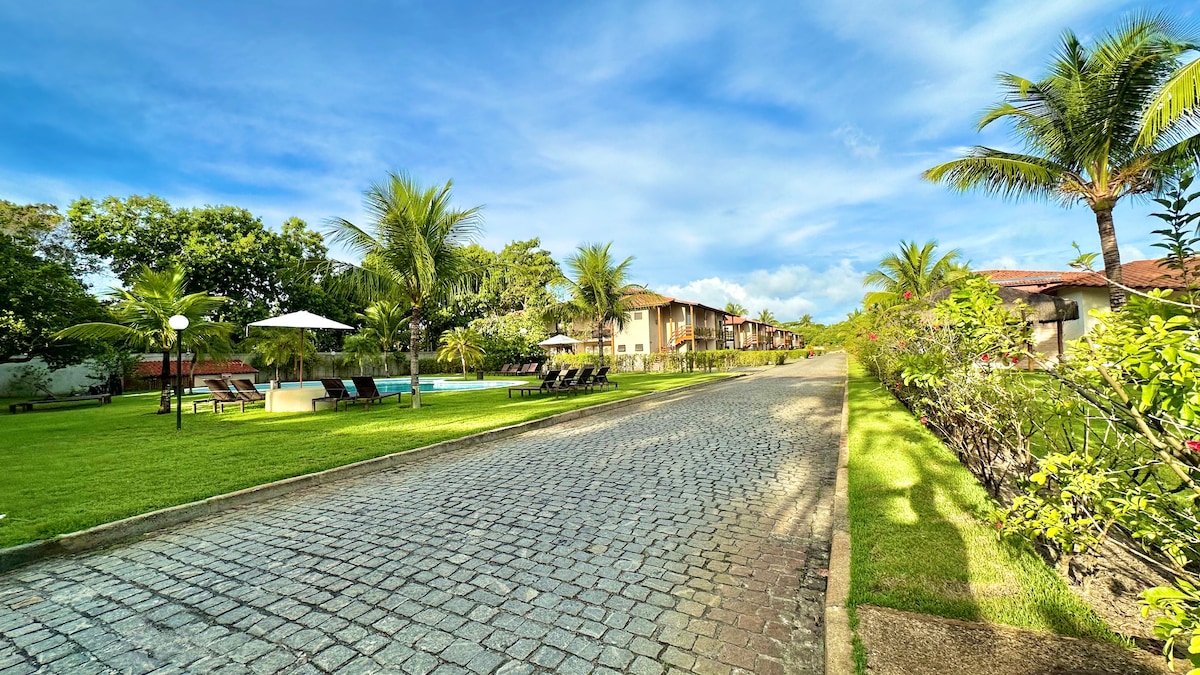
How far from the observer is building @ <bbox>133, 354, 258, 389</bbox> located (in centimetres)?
2558

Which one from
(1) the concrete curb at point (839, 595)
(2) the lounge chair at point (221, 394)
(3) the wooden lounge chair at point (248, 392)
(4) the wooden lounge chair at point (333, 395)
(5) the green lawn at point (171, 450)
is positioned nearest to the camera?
(1) the concrete curb at point (839, 595)

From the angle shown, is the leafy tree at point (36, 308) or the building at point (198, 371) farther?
the building at point (198, 371)

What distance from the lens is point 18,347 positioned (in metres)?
17.1

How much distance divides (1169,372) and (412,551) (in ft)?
14.6

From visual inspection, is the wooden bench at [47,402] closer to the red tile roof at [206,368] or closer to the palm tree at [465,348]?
the red tile roof at [206,368]

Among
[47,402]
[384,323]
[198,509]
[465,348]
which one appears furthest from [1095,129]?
[384,323]

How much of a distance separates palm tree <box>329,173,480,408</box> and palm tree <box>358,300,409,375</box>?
61.8 feet

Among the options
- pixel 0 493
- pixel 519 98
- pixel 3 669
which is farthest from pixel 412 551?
pixel 519 98

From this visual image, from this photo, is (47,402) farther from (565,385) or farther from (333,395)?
(565,385)

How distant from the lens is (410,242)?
43.5ft

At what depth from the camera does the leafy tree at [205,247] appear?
2831 centimetres

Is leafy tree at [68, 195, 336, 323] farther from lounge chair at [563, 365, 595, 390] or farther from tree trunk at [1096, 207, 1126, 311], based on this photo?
tree trunk at [1096, 207, 1126, 311]

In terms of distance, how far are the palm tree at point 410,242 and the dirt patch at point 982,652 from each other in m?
12.6

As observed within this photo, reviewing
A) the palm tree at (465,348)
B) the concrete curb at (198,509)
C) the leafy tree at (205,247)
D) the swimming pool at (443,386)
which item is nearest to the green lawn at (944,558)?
the concrete curb at (198,509)
